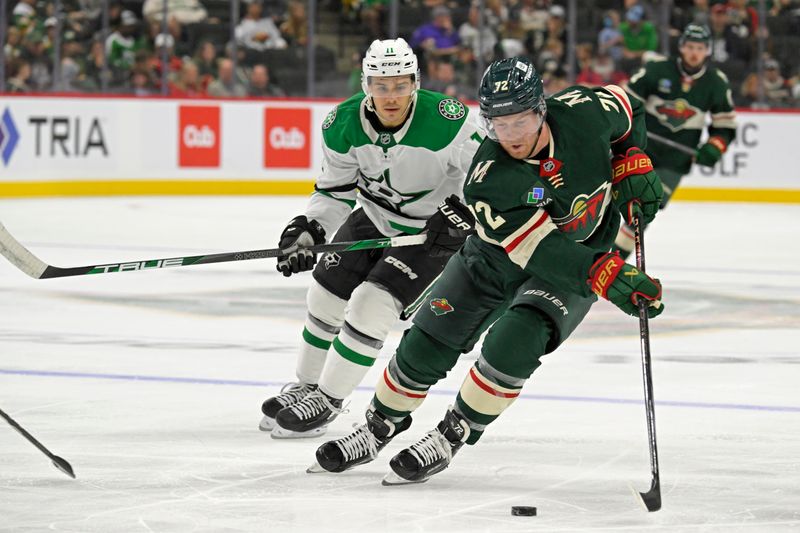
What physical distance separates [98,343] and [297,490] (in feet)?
7.43

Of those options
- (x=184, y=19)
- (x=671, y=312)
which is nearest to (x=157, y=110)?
(x=184, y=19)

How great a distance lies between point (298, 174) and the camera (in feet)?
41.1

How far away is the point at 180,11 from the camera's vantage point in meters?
12.6

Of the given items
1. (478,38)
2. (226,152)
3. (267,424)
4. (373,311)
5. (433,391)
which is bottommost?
(226,152)

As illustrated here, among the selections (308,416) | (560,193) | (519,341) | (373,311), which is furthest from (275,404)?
(560,193)

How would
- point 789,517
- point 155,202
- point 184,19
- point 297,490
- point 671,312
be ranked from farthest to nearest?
point 184,19 → point 155,202 → point 671,312 → point 297,490 → point 789,517

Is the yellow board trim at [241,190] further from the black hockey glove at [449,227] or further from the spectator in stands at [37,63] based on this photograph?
the black hockey glove at [449,227]

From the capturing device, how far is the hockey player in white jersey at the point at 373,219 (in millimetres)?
3947

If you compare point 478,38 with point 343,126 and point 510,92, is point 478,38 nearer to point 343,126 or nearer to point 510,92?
point 343,126

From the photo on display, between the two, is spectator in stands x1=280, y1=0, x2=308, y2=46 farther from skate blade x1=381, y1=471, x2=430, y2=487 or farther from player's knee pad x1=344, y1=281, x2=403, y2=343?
skate blade x1=381, y1=471, x2=430, y2=487

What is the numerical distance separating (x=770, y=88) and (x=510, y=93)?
9.76 meters

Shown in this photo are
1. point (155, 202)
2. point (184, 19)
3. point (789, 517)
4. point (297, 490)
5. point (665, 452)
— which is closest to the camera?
point (789, 517)

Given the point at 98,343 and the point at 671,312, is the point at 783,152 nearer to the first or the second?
the point at 671,312

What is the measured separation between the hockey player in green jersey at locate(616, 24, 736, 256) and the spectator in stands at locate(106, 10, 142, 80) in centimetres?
577
